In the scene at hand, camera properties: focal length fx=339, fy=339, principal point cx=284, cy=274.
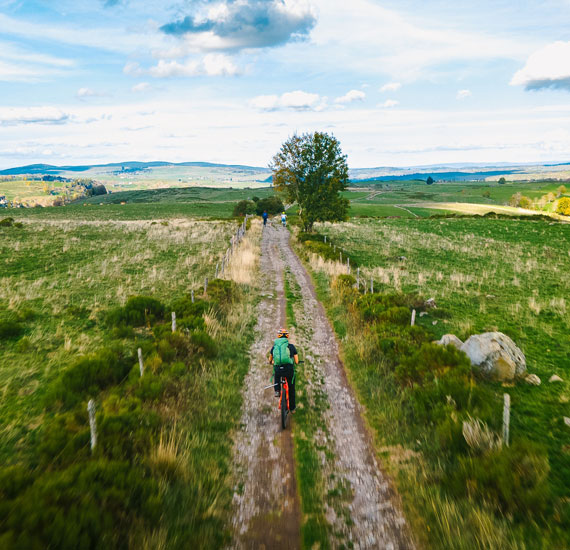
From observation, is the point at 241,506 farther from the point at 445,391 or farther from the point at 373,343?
the point at 373,343

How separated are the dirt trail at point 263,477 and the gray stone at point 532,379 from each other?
6955 millimetres

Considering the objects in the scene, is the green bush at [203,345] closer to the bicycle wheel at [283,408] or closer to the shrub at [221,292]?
the bicycle wheel at [283,408]

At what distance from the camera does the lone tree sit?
3581 cm

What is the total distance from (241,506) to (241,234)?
33597 mm

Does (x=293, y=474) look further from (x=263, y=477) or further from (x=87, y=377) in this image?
(x=87, y=377)

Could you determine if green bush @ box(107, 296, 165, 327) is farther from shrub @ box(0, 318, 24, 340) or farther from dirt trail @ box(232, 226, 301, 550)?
dirt trail @ box(232, 226, 301, 550)

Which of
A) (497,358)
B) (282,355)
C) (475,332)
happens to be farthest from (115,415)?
(475,332)

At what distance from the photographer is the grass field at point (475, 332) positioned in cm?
511

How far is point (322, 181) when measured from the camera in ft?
121

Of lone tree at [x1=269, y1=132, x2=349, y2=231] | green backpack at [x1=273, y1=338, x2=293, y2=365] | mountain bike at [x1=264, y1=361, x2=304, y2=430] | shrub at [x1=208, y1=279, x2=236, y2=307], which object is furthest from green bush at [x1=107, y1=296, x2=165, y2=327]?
lone tree at [x1=269, y1=132, x2=349, y2=231]

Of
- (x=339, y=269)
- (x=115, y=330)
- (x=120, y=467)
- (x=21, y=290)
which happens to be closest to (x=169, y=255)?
(x=21, y=290)

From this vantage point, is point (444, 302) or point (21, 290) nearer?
point (21, 290)

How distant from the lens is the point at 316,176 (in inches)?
1427

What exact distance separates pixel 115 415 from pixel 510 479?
7144 mm
